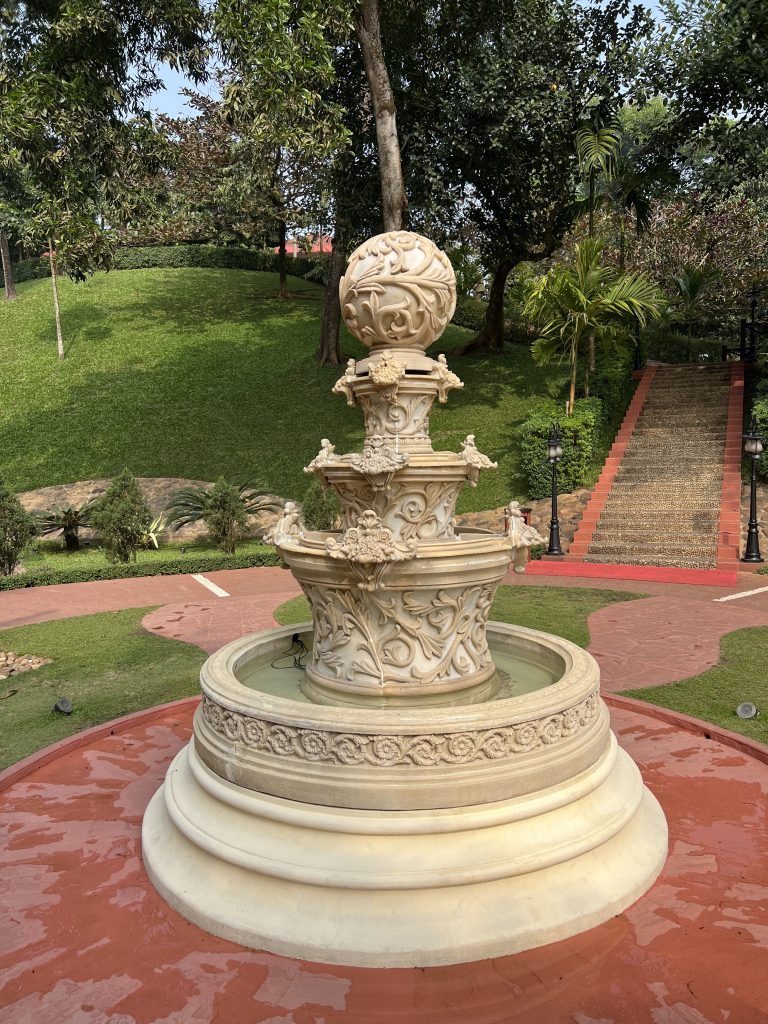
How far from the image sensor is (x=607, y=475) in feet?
59.7

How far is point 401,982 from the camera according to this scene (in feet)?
10.9

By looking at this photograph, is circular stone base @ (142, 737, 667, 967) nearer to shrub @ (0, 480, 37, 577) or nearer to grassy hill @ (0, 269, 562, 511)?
shrub @ (0, 480, 37, 577)

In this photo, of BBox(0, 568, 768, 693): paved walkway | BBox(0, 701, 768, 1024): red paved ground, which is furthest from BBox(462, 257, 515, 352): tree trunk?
→ BBox(0, 701, 768, 1024): red paved ground

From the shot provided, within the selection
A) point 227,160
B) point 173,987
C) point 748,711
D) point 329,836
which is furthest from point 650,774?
point 227,160

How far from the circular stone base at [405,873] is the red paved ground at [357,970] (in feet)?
0.32

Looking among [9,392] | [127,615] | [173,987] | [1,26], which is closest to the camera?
[173,987]

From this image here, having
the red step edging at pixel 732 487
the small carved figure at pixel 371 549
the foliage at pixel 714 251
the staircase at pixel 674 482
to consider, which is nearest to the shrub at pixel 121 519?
the staircase at pixel 674 482

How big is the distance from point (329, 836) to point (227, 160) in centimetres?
3571

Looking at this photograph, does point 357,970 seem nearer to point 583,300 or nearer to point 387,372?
point 387,372

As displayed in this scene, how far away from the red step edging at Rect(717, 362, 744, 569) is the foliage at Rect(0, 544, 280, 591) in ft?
32.9

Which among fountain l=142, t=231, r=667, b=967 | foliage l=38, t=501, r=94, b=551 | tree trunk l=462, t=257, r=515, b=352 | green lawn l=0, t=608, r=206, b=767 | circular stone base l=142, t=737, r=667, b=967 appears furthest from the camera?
tree trunk l=462, t=257, r=515, b=352

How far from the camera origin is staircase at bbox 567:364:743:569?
1524 centimetres

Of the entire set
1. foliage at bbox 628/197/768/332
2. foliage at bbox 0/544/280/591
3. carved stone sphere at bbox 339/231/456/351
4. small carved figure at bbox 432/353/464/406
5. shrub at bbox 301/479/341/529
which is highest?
foliage at bbox 628/197/768/332

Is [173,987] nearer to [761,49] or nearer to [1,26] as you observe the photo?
[1,26]
